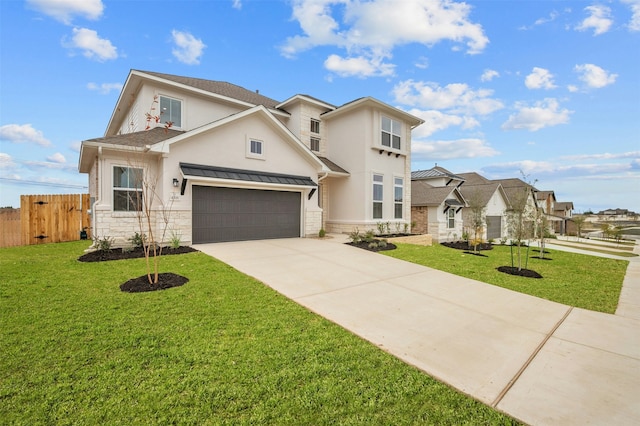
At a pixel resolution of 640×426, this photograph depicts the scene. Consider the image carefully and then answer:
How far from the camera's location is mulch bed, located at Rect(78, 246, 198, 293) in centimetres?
564

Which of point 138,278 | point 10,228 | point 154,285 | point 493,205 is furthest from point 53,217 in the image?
point 493,205

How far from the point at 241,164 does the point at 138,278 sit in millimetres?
6799

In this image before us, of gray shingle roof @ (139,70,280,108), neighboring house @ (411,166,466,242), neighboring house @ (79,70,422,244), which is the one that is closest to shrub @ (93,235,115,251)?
neighboring house @ (79,70,422,244)

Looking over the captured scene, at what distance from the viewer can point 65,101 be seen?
43.4 feet

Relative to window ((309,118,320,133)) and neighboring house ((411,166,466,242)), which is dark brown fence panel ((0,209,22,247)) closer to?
window ((309,118,320,133))

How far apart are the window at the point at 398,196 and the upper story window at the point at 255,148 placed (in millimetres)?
7980

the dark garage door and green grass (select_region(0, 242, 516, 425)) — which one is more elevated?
the dark garage door

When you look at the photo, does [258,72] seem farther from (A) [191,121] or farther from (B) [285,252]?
(B) [285,252]

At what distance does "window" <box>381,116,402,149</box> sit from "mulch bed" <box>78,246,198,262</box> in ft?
37.2

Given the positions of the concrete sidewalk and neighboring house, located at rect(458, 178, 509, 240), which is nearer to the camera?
the concrete sidewalk

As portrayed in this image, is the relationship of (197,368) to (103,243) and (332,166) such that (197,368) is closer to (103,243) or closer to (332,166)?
(103,243)

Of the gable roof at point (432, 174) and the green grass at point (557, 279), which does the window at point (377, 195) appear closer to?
the green grass at point (557, 279)

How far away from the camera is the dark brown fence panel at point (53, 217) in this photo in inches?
463

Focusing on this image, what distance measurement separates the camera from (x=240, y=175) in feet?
37.9
